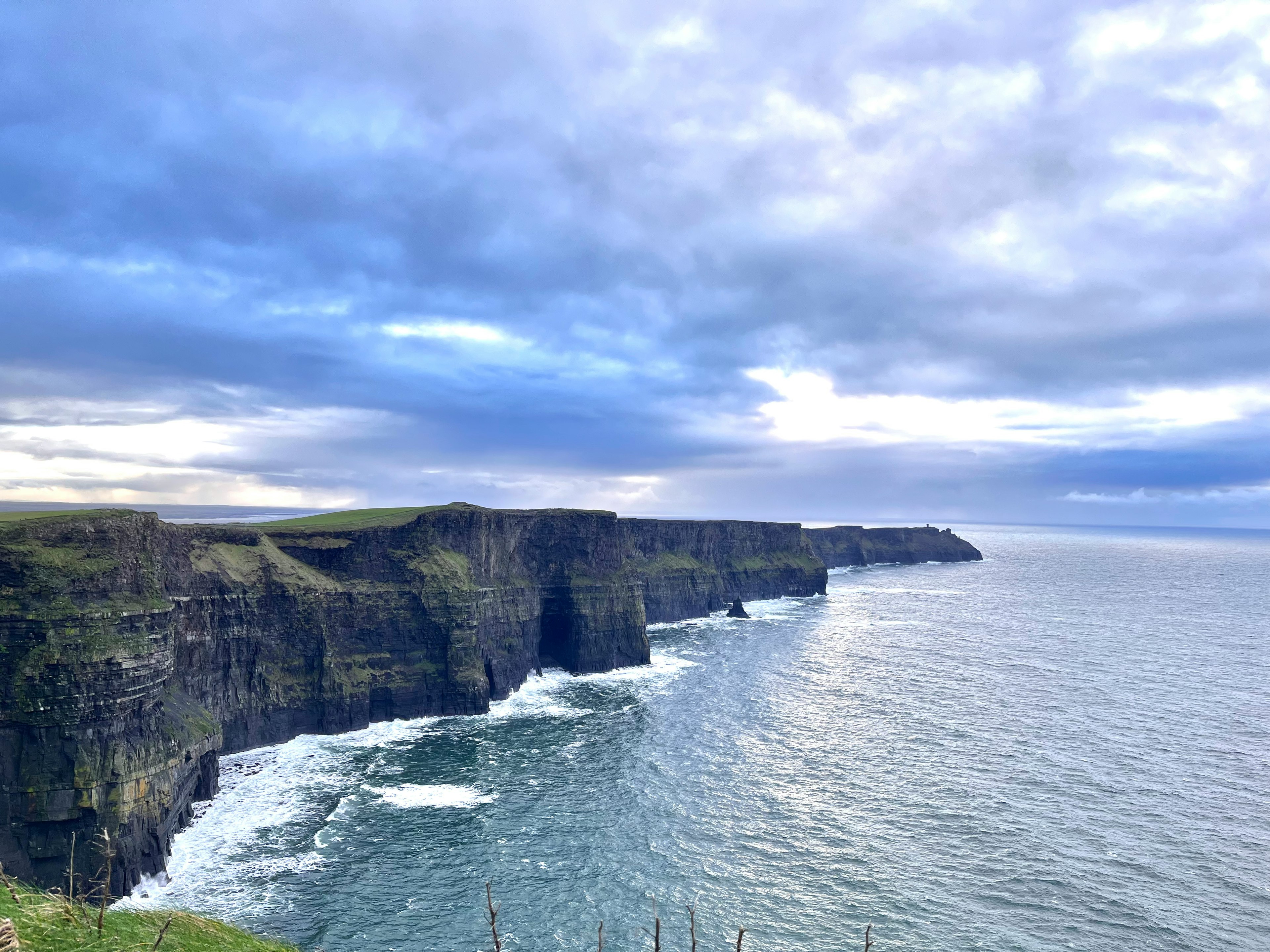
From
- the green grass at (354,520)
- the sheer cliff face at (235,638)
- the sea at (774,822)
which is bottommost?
the sea at (774,822)

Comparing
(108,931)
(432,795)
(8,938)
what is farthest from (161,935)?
(432,795)

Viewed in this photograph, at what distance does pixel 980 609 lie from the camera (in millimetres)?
152000

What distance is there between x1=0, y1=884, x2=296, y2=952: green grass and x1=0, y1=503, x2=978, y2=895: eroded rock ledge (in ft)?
90.5

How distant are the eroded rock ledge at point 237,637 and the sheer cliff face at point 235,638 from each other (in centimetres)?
13

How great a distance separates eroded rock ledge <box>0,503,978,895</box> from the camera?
135ft

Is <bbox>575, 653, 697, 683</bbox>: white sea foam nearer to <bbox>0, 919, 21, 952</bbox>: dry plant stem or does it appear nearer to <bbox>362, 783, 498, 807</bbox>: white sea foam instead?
<bbox>362, 783, 498, 807</bbox>: white sea foam

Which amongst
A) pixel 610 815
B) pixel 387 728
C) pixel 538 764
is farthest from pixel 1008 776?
pixel 387 728

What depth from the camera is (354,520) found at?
9119 centimetres

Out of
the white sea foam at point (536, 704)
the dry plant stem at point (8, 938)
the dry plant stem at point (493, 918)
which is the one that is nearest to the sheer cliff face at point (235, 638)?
the white sea foam at point (536, 704)

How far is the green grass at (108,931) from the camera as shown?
13070 millimetres

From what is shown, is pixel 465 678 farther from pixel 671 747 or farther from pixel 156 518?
pixel 156 518

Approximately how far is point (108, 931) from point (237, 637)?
180 ft

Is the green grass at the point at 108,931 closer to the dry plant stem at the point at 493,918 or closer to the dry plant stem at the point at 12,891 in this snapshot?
the dry plant stem at the point at 12,891

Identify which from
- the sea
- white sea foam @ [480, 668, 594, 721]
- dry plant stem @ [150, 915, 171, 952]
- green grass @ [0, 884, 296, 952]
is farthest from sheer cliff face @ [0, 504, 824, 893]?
dry plant stem @ [150, 915, 171, 952]
